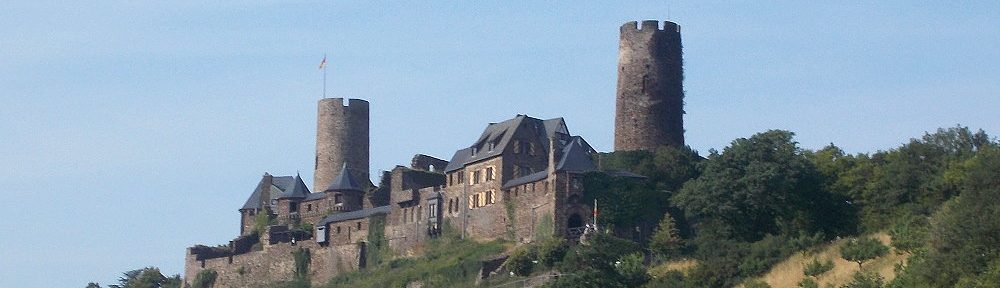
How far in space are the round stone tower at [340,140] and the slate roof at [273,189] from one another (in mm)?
1418

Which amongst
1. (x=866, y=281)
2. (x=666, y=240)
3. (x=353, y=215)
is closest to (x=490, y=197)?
(x=353, y=215)

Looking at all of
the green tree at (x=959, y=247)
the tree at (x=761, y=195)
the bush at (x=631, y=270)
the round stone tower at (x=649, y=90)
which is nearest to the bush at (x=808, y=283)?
the green tree at (x=959, y=247)

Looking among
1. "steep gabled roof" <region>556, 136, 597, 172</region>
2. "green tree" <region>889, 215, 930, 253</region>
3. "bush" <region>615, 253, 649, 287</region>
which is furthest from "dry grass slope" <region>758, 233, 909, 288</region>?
"steep gabled roof" <region>556, 136, 597, 172</region>

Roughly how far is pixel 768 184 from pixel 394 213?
19.9 m

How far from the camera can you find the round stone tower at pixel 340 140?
4077 inches

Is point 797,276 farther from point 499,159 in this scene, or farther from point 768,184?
point 499,159

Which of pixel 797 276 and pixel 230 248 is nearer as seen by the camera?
pixel 797 276

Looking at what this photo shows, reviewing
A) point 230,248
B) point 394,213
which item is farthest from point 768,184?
point 230,248

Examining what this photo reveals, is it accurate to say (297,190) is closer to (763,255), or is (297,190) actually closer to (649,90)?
(649,90)

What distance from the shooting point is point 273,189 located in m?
103

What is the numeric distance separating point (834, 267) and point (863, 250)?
990 mm

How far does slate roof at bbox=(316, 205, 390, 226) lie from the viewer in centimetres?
9106

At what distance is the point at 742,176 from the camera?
75562 millimetres

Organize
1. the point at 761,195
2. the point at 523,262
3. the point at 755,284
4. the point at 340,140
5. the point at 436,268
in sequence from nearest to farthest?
1. the point at 755,284
2. the point at 761,195
3. the point at 523,262
4. the point at 436,268
5. the point at 340,140
